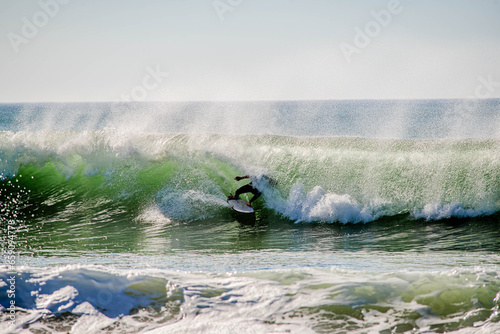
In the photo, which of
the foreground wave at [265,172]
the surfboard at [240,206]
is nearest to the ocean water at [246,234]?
the foreground wave at [265,172]

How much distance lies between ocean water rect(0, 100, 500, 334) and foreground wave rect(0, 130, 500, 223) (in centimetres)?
4

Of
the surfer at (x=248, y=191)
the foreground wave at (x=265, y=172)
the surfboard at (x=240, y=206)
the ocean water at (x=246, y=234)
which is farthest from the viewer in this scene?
the surfer at (x=248, y=191)

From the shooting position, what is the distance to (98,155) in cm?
1256

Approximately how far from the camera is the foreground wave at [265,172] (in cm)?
930

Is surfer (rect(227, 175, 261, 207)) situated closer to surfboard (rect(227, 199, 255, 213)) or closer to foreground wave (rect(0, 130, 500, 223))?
surfboard (rect(227, 199, 255, 213))

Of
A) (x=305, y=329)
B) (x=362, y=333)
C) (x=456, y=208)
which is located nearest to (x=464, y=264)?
(x=362, y=333)

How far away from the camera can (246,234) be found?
869cm

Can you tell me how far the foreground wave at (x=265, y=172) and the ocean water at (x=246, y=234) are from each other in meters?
0.04

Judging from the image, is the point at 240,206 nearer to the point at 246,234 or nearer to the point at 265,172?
the point at 246,234

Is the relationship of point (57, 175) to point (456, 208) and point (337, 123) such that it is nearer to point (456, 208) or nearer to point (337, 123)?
point (456, 208)

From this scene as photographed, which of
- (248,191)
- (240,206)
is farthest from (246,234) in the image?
(248,191)

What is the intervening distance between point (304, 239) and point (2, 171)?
10972 millimetres

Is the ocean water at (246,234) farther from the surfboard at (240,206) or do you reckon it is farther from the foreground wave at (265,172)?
the surfboard at (240,206)

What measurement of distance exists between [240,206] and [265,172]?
143 cm
